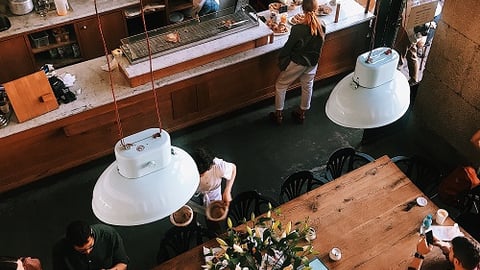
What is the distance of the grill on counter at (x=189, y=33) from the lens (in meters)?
5.11

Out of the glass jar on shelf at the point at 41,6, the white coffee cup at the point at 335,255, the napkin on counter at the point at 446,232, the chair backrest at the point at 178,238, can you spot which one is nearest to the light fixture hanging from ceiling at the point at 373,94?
the white coffee cup at the point at 335,255

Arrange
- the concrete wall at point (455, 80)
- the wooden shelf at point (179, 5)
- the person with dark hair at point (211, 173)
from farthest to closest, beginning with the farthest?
the wooden shelf at point (179, 5) < the concrete wall at point (455, 80) < the person with dark hair at point (211, 173)

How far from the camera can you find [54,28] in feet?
19.3

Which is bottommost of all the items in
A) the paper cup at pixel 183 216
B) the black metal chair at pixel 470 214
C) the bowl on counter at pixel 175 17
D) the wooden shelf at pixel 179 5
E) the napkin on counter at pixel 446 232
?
the black metal chair at pixel 470 214

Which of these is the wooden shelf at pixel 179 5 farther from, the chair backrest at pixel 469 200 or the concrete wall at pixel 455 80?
the chair backrest at pixel 469 200

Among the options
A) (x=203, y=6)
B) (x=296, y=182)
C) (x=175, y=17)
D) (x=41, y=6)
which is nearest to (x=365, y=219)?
(x=296, y=182)

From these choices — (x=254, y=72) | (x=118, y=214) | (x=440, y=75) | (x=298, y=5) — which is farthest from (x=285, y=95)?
(x=118, y=214)

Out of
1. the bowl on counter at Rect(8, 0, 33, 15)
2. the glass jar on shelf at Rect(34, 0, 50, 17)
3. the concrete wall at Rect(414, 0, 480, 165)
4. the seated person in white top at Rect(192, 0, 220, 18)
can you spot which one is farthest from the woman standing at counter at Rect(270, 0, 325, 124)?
the bowl on counter at Rect(8, 0, 33, 15)

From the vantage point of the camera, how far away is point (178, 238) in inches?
154

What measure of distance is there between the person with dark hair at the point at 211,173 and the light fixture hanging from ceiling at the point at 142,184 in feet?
4.64

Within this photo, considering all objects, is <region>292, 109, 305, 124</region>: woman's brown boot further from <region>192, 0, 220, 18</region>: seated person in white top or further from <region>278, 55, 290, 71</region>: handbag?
<region>192, 0, 220, 18</region>: seated person in white top

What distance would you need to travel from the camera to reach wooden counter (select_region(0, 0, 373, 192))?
4805 mm

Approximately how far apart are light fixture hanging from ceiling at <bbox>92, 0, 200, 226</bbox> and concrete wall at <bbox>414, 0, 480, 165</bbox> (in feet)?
10.4

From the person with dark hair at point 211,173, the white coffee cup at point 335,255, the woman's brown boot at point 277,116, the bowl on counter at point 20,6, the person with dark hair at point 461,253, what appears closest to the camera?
the person with dark hair at point 461,253
